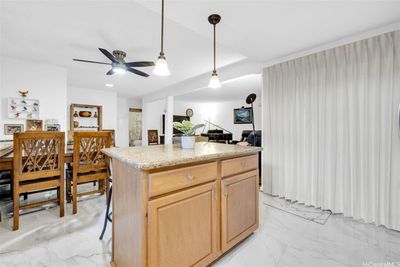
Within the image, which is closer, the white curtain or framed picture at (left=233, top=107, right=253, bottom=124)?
the white curtain

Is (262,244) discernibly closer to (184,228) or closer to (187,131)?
(184,228)

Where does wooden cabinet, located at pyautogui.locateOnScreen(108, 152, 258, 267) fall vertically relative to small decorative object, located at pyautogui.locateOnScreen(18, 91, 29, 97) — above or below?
below

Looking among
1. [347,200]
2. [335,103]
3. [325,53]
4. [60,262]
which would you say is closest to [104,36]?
[60,262]

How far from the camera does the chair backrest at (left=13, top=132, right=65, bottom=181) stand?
76.4 inches

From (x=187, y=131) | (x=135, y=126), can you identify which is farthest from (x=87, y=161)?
(x=135, y=126)

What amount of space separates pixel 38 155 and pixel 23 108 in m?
2.02

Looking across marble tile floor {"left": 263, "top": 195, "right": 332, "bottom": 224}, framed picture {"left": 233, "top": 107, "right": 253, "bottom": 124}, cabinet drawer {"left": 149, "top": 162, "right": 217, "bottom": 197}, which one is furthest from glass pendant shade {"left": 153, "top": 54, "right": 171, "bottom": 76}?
framed picture {"left": 233, "top": 107, "right": 253, "bottom": 124}

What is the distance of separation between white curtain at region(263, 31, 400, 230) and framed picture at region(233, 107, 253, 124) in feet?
17.1

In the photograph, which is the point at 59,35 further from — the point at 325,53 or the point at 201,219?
the point at 325,53

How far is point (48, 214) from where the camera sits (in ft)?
7.54

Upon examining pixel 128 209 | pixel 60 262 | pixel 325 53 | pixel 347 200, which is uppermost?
pixel 325 53

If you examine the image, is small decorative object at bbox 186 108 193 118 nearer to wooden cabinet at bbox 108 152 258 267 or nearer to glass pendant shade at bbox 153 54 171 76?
glass pendant shade at bbox 153 54 171 76

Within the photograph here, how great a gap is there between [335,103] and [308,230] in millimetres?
1592

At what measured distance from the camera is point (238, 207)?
161 cm
